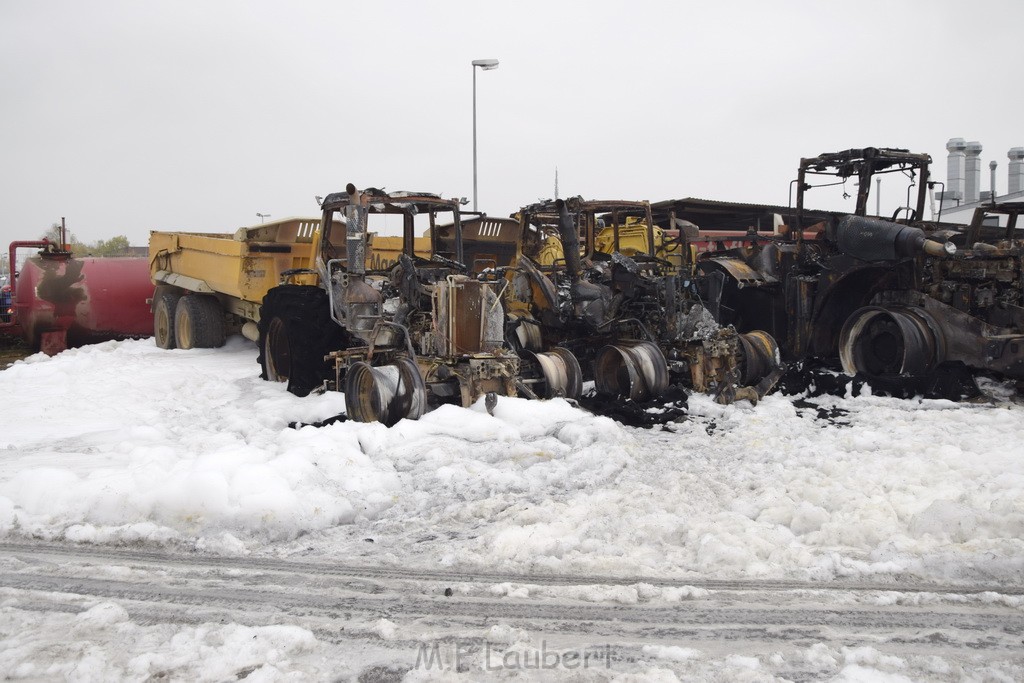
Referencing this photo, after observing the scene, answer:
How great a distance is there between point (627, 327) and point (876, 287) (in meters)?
3.01

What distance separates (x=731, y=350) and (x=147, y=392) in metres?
6.19

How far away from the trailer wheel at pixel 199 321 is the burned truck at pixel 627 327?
15.9 ft

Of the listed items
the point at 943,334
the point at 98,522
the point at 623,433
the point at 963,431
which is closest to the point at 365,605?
the point at 98,522

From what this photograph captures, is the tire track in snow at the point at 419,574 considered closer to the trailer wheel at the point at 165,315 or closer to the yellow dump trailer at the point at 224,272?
the yellow dump trailer at the point at 224,272

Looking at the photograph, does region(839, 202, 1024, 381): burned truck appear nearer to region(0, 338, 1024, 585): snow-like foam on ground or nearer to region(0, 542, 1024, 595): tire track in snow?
region(0, 338, 1024, 585): snow-like foam on ground

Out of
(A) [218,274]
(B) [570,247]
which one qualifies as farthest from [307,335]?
(A) [218,274]

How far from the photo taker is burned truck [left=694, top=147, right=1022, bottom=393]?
901 centimetres

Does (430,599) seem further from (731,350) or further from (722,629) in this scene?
(731,350)

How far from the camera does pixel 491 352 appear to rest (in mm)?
7719

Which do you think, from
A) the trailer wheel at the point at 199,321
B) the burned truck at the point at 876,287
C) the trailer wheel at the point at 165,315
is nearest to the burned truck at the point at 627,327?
the burned truck at the point at 876,287

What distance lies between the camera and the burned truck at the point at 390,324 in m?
7.38

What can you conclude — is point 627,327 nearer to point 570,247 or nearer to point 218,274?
point 570,247

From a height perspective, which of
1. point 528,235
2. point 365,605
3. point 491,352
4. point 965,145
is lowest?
point 365,605

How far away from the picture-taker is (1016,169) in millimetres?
28594
